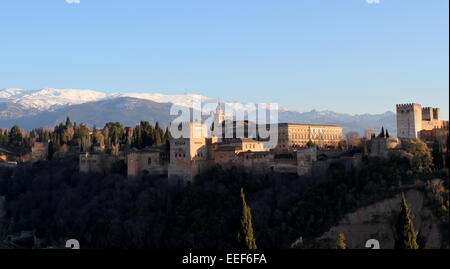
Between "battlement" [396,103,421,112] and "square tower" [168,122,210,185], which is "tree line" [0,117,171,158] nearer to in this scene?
"square tower" [168,122,210,185]

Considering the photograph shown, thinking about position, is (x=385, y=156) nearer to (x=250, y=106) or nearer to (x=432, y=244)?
(x=432, y=244)

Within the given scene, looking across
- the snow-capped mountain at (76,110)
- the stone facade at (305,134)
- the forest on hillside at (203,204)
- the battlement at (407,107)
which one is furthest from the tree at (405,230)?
the snow-capped mountain at (76,110)

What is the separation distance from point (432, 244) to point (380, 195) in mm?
3063

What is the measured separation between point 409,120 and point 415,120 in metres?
0.33

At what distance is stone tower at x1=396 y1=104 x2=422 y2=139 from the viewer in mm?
35688

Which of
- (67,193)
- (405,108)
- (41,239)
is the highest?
(405,108)

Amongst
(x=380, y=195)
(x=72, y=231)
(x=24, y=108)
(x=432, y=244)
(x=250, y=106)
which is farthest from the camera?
(x=24, y=108)

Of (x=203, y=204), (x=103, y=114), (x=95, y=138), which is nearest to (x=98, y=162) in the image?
(x=95, y=138)

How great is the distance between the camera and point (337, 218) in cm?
2845

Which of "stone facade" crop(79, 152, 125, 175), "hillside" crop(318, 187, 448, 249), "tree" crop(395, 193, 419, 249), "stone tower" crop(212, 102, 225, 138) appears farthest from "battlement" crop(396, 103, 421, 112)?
"tree" crop(395, 193, 419, 249)

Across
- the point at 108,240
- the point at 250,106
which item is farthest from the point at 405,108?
the point at 250,106

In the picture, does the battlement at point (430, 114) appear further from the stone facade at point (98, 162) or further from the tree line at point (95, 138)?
the stone facade at point (98, 162)

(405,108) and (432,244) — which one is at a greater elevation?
(405,108)

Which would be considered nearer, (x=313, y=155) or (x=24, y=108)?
(x=313, y=155)
